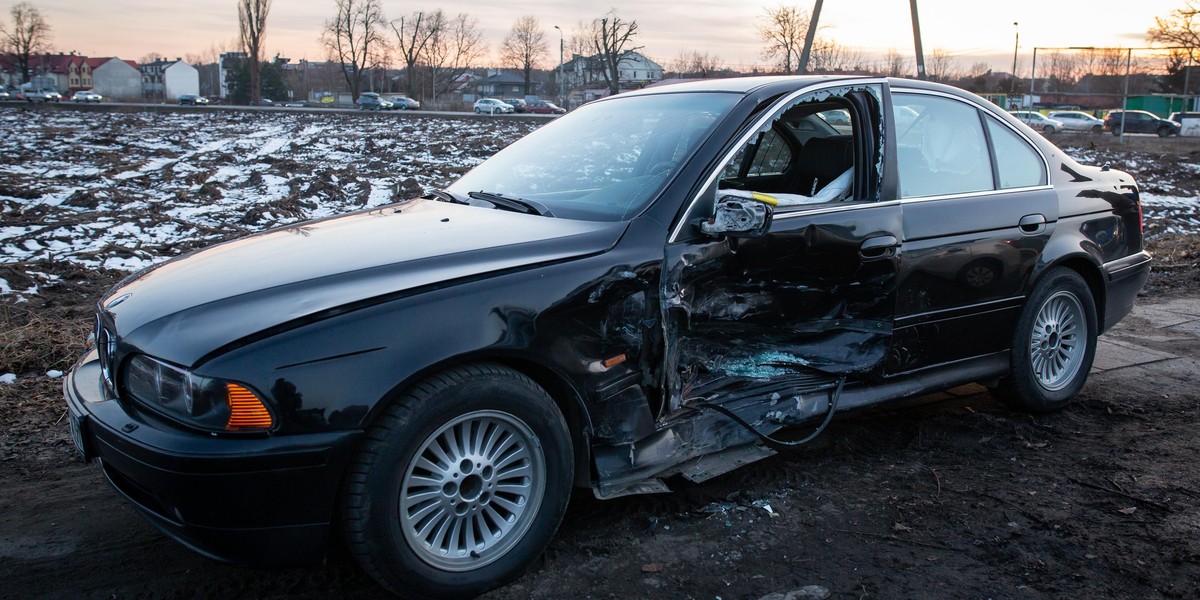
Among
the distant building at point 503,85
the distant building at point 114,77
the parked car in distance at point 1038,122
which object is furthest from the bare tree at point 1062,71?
the distant building at point 114,77

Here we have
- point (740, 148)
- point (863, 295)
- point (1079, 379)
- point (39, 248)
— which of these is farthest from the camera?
point (39, 248)

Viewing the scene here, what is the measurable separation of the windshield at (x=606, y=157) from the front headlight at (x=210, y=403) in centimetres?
140

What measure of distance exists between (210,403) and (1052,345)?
13.4ft

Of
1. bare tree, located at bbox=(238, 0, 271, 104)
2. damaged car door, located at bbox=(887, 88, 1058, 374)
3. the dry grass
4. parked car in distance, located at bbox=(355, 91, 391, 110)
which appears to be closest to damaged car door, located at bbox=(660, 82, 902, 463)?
damaged car door, located at bbox=(887, 88, 1058, 374)

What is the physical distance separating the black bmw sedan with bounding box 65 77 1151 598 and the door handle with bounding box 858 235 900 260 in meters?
0.01

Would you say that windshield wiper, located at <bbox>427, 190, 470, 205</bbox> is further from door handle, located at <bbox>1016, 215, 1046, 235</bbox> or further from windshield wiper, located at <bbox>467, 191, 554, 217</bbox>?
door handle, located at <bbox>1016, 215, 1046, 235</bbox>

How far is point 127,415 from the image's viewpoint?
2594mm

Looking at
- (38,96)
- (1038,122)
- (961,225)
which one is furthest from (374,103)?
(961,225)

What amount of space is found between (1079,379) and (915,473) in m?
1.54

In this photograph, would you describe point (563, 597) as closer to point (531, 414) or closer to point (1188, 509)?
point (531, 414)

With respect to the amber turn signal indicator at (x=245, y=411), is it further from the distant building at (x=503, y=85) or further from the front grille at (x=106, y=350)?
the distant building at (x=503, y=85)

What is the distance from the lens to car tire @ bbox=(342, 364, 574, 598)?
250 cm

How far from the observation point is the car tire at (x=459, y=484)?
2496 mm

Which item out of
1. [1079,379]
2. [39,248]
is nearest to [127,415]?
[1079,379]
